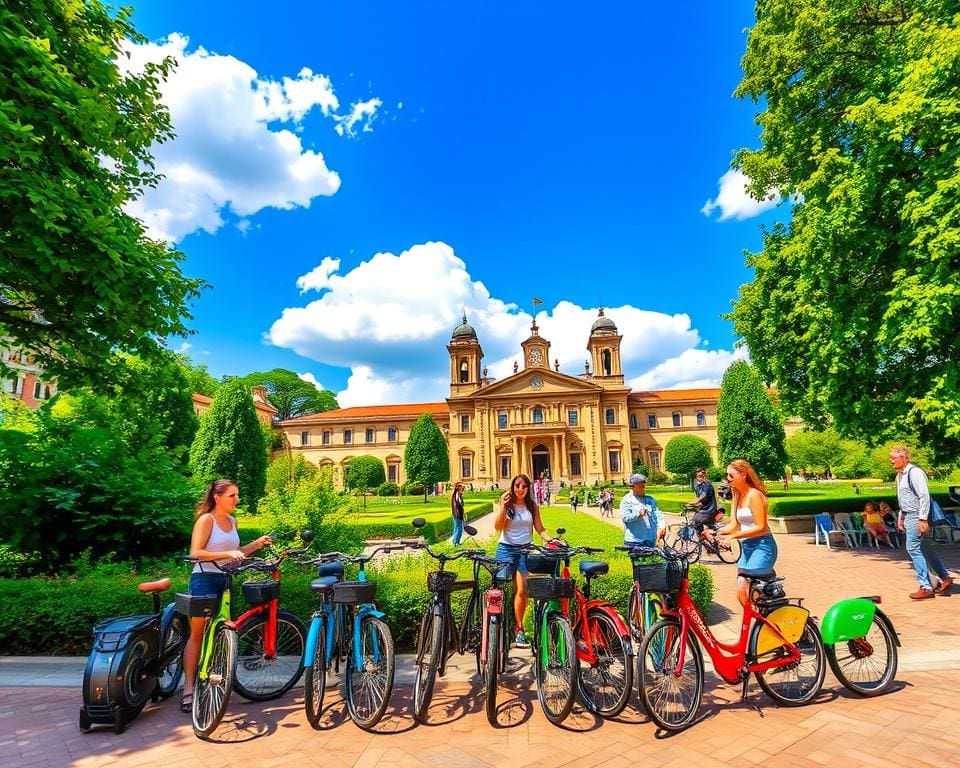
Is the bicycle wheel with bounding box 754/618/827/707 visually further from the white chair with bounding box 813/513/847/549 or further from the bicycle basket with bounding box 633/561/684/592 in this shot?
the white chair with bounding box 813/513/847/549

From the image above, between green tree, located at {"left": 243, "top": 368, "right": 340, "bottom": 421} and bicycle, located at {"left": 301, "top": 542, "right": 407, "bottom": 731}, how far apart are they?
74889 mm

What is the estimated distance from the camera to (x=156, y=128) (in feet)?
29.7

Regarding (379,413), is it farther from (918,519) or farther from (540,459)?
(918,519)

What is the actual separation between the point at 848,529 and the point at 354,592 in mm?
13804

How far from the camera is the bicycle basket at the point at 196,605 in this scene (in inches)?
157

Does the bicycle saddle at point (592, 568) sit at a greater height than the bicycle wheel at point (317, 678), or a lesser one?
greater

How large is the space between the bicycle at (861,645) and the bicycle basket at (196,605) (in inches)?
200

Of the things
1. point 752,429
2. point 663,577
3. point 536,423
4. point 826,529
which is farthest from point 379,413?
point 663,577

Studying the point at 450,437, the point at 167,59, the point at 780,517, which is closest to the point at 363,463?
the point at 450,437

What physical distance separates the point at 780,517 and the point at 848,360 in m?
8.76

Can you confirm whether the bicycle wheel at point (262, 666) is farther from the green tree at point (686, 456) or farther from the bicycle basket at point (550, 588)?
the green tree at point (686, 456)

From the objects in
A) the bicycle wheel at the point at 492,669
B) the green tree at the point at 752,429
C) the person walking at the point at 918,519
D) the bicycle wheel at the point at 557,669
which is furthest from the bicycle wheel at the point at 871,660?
the green tree at the point at 752,429

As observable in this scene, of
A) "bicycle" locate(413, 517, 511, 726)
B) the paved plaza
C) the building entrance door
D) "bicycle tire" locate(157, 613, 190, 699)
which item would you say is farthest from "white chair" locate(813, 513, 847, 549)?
the building entrance door

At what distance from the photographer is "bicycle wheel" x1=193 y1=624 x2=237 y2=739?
12.0 ft
